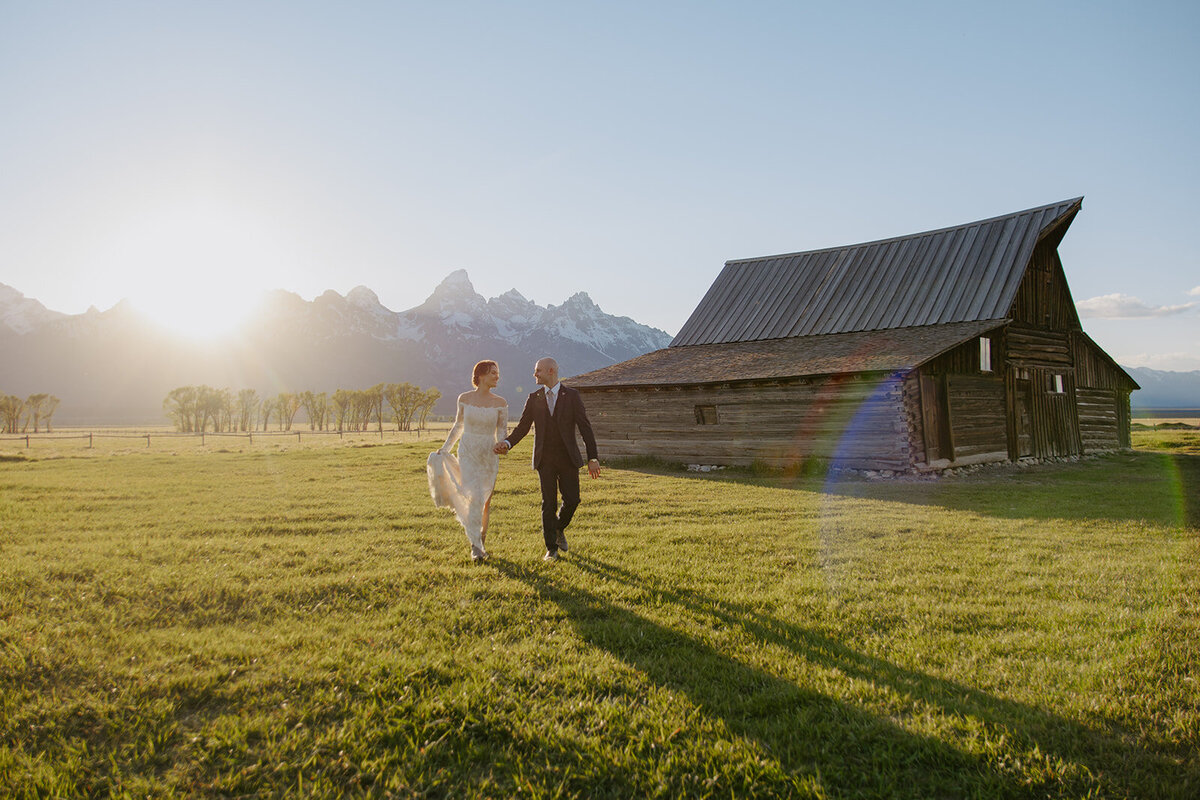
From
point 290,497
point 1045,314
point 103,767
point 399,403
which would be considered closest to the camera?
point 103,767

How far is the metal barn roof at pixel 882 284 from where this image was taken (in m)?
21.5

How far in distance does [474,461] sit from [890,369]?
13.0 metres

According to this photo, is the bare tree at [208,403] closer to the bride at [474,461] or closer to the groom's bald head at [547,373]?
the bride at [474,461]

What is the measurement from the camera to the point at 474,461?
702 centimetres

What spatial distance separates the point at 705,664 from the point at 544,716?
122 cm

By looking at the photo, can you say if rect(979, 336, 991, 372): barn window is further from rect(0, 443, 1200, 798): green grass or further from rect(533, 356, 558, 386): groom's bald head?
rect(533, 356, 558, 386): groom's bald head

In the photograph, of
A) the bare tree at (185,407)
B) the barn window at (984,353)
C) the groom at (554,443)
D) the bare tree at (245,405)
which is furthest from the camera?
the bare tree at (245,405)

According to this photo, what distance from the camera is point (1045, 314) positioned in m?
23.0

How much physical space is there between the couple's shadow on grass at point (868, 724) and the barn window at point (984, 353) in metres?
18.0

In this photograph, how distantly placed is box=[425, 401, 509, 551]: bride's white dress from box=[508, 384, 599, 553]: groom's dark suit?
34 centimetres

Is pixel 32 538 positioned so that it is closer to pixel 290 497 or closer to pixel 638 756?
pixel 290 497

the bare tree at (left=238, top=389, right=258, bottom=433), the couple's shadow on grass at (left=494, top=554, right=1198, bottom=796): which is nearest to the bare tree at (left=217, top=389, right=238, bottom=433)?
the bare tree at (left=238, top=389, right=258, bottom=433)

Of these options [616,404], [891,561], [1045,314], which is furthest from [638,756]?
[1045,314]

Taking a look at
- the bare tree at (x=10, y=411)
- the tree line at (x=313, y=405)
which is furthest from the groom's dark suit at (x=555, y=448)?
the bare tree at (x=10, y=411)
